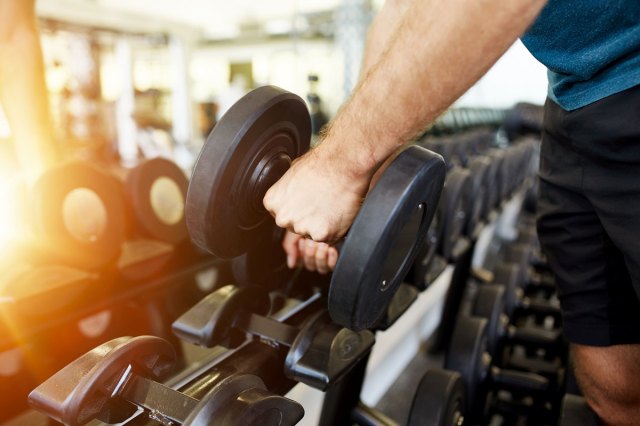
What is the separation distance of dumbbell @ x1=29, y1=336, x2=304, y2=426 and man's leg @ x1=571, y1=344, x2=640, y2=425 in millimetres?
566

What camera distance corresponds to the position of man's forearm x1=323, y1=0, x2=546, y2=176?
0.47m

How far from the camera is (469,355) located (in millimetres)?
1098

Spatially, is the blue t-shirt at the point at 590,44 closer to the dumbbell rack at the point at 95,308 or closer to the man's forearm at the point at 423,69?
the man's forearm at the point at 423,69

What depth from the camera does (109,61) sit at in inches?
392

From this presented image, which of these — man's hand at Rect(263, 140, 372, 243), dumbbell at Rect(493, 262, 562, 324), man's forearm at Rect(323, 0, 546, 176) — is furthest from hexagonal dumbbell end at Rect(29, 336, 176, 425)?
dumbbell at Rect(493, 262, 562, 324)

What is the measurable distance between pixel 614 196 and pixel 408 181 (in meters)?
0.33

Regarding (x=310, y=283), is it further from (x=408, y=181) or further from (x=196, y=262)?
(x=196, y=262)

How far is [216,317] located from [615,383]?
26.1 inches

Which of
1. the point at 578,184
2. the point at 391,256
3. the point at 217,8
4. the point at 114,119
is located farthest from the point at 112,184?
the point at 217,8

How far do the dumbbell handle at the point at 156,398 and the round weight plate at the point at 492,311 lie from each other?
0.94m

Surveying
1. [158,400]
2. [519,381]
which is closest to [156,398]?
[158,400]

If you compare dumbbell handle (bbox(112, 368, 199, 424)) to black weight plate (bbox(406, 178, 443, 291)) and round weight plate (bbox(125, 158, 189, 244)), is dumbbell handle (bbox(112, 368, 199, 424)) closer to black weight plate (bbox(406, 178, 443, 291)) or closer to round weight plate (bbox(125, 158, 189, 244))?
black weight plate (bbox(406, 178, 443, 291))

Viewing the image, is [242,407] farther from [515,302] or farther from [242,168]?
[515,302]

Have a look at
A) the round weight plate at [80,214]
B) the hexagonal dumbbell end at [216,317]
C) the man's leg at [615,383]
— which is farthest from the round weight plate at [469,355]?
the round weight plate at [80,214]
